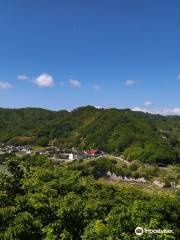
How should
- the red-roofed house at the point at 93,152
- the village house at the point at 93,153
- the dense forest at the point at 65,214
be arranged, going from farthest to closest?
the red-roofed house at the point at 93,152
the village house at the point at 93,153
the dense forest at the point at 65,214

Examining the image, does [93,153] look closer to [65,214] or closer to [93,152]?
[93,152]

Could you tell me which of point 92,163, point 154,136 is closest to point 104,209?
point 92,163

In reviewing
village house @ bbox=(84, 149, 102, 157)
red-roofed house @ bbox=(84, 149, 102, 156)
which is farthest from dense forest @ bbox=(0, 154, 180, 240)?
red-roofed house @ bbox=(84, 149, 102, 156)

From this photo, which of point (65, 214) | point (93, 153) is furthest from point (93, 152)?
point (65, 214)

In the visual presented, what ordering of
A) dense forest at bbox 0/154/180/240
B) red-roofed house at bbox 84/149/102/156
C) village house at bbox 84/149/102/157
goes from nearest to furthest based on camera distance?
1. dense forest at bbox 0/154/180/240
2. village house at bbox 84/149/102/157
3. red-roofed house at bbox 84/149/102/156

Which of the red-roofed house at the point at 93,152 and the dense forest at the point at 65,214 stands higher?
the dense forest at the point at 65,214

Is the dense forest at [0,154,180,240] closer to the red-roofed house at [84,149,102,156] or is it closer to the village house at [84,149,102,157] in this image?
the village house at [84,149,102,157]

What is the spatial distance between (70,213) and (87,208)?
81.3 inches

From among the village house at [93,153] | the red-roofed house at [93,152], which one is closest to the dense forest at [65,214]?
the village house at [93,153]

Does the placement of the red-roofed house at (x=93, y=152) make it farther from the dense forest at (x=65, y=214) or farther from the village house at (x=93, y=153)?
the dense forest at (x=65, y=214)

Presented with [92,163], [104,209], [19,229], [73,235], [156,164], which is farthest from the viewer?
→ [156,164]

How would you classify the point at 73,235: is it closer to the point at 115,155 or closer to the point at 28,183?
the point at 28,183

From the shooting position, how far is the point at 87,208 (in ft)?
99.2

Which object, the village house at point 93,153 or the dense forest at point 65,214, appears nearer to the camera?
the dense forest at point 65,214
